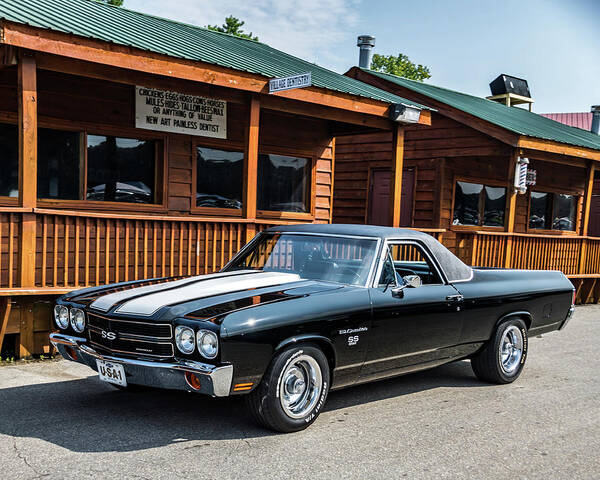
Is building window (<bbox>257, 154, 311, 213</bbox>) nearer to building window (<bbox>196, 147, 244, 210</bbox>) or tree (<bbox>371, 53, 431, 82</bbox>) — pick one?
building window (<bbox>196, 147, 244, 210</bbox>)

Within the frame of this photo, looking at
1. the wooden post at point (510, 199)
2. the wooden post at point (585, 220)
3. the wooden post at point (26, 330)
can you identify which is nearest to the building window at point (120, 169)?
the wooden post at point (26, 330)

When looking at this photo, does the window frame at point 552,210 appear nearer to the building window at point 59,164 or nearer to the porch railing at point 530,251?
the porch railing at point 530,251

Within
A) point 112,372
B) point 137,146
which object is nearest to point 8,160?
point 137,146

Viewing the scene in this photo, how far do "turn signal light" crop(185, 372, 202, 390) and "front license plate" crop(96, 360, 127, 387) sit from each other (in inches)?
21.2

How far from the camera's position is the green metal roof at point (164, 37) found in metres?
7.78

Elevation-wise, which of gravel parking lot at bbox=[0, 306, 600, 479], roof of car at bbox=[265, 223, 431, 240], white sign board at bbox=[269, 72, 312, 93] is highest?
white sign board at bbox=[269, 72, 312, 93]

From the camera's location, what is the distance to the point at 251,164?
899 centimetres

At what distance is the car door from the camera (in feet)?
17.5

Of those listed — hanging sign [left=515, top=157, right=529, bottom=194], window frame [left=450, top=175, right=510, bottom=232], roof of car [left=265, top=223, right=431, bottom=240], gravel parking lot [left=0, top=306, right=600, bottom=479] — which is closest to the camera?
gravel parking lot [left=0, top=306, right=600, bottom=479]

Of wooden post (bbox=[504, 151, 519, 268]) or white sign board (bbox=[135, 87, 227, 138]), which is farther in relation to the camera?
wooden post (bbox=[504, 151, 519, 268])

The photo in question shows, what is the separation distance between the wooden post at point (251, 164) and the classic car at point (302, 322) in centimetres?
264

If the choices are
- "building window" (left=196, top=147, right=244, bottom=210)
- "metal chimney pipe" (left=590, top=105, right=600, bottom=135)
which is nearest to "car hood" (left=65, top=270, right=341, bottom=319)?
"building window" (left=196, top=147, right=244, bottom=210)

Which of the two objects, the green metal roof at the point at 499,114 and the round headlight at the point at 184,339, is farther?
the green metal roof at the point at 499,114

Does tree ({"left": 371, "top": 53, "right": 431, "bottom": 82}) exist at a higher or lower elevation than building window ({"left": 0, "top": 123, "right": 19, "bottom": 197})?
higher
